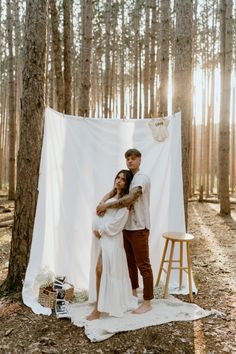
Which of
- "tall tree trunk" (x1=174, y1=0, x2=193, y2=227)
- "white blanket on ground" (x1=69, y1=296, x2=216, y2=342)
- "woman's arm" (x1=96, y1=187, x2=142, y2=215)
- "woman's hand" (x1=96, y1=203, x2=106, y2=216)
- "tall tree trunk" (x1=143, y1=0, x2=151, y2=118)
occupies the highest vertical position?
"tall tree trunk" (x1=143, y1=0, x2=151, y2=118)

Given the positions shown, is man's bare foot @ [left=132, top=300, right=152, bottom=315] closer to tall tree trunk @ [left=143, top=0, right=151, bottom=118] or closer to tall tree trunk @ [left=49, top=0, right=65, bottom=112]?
tall tree trunk @ [left=49, top=0, right=65, bottom=112]

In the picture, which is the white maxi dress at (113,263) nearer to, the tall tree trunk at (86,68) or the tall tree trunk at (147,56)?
the tall tree trunk at (86,68)

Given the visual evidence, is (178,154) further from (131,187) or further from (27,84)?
(27,84)

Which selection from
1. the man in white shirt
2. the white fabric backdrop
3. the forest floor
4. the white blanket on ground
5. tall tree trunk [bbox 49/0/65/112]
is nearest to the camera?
the forest floor

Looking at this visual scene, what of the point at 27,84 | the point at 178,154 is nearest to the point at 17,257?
the point at 27,84

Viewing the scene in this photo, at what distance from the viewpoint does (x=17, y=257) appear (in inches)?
181

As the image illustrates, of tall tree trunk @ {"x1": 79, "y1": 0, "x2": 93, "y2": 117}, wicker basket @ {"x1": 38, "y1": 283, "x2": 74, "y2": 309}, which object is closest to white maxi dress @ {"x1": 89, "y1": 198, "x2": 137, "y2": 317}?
wicker basket @ {"x1": 38, "y1": 283, "x2": 74, "y2": 309}

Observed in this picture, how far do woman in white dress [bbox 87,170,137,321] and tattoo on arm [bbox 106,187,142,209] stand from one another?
0.06 metres

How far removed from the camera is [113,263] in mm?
3982

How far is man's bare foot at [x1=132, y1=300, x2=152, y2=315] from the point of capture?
13.8ft

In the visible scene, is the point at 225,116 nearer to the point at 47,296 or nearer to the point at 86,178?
the point at 86,178

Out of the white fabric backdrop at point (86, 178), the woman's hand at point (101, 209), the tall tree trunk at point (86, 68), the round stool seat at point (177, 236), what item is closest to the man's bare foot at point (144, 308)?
the round stool seat at point (177, 236)

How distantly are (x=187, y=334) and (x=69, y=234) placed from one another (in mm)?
1907

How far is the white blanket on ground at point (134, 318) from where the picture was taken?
12.3 ft
